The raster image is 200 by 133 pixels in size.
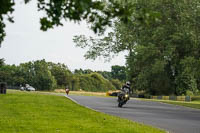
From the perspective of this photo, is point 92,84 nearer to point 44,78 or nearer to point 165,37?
point 44,78

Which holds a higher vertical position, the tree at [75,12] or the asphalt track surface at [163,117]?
the tree at [75,12]

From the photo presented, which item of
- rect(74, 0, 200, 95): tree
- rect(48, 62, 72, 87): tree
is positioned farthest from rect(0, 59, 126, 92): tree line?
rect(74, 0, 200, 95): tree

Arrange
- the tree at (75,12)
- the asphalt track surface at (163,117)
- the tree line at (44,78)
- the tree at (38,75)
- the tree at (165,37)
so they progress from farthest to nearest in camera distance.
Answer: the tree line at (44,78) → the tree at (38,75) → the tree at (165,37) → the asphalt track surface at (163,117) → the tree at (75,12)

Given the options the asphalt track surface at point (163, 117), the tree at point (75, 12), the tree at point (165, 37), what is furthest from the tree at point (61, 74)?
the tree at point (75, 12)

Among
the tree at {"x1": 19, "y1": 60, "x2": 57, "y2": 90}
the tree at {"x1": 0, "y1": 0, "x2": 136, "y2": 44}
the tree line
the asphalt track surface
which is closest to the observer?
the tree at {"x1": 0, "y1": 0, "x2": 136, "y2": 44}

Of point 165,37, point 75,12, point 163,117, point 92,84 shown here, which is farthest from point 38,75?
point 75,12

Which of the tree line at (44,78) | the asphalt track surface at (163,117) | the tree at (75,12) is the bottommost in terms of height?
the asphalt track surface at (163,117)

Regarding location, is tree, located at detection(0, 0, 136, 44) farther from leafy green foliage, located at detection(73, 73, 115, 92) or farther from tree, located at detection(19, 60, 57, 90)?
leafy green foliage, located at detection(73, 73, 115, 92)

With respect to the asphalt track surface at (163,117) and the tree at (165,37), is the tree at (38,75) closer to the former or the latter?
the tree at (165,37)

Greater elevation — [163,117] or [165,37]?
[165,37]

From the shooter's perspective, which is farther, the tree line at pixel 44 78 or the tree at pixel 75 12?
the tree line at pixel 44 78

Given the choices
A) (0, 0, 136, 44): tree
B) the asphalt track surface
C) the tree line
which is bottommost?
the asphalt track surface

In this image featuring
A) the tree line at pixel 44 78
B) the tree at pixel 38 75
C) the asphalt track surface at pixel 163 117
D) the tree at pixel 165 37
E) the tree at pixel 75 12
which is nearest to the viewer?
the tree at pixel 75 12

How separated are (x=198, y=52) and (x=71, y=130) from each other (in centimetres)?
2170
